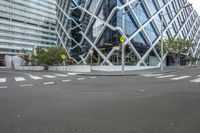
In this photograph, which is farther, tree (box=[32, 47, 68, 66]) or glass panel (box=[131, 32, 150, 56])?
tree (box=[32, 47, 68, 66])

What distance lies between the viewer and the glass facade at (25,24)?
100 m

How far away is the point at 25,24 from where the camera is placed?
109312mm

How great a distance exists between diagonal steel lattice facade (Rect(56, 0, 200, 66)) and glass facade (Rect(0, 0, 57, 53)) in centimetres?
4624

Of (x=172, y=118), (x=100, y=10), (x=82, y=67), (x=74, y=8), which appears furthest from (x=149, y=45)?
(x=172, y=118)

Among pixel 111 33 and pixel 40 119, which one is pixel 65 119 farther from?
pixel 111 33

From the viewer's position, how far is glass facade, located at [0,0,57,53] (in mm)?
100188

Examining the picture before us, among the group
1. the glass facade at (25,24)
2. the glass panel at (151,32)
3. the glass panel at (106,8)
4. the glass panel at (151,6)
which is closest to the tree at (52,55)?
the glass panel at (106,8)

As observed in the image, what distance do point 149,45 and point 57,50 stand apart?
69.6 feet

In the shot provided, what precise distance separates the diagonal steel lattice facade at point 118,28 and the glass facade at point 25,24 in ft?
152

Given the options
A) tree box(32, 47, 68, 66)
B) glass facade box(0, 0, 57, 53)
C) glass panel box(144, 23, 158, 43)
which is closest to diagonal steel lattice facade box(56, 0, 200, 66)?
glass panel box(144, 23, 158, 43)

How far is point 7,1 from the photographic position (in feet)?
333

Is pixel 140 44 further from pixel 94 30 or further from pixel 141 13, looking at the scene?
pixel 94 30

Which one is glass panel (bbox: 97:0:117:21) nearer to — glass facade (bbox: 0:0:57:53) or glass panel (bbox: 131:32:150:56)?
glass panel (bbox: 131:32:150:56)

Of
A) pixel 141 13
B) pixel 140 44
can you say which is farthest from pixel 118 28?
pixel 141 13
